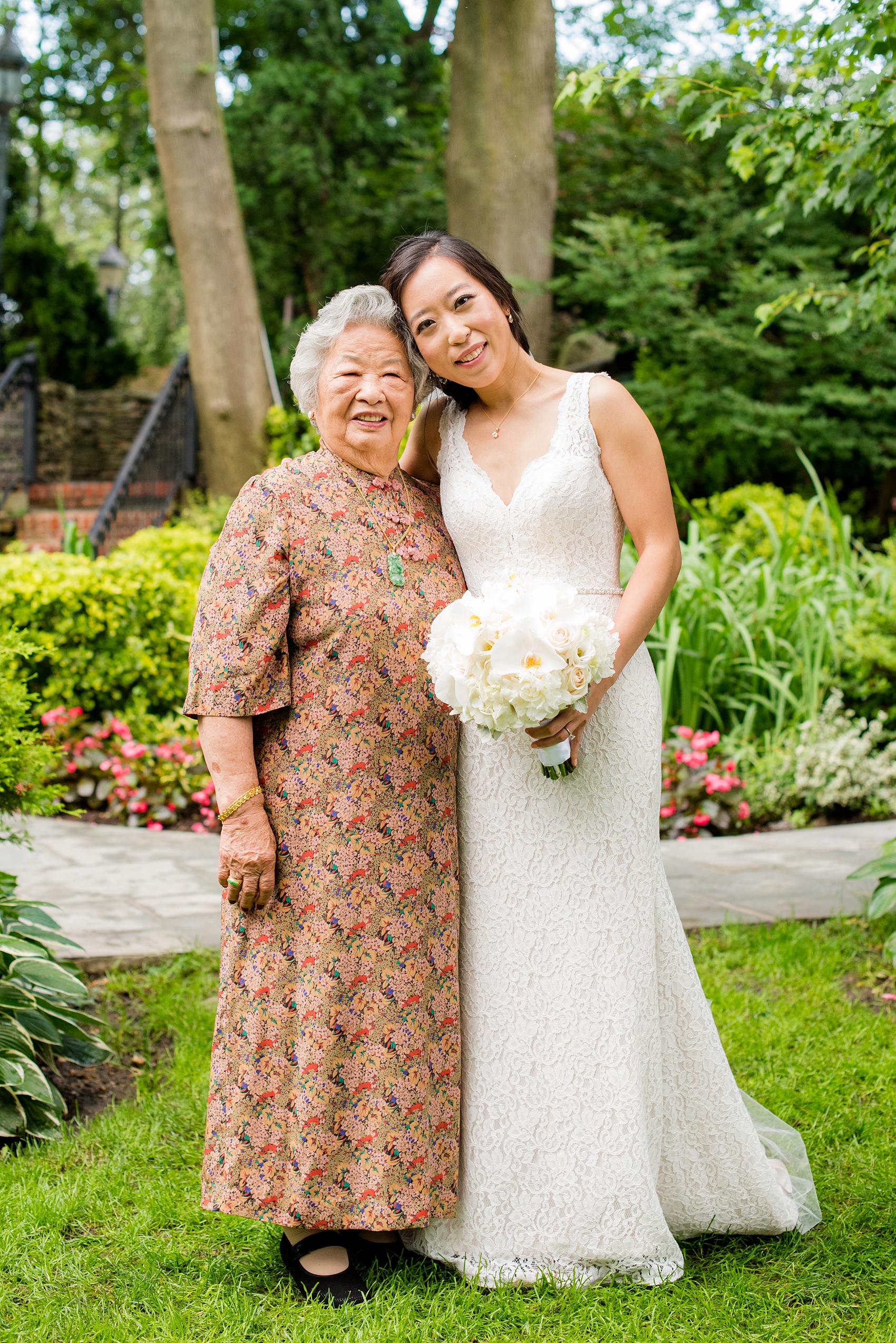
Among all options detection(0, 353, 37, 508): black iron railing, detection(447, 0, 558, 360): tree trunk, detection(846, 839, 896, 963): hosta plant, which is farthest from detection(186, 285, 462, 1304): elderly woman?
detection(0, 353, 37, 508): black iron railing

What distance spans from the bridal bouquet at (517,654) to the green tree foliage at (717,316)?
686 cm

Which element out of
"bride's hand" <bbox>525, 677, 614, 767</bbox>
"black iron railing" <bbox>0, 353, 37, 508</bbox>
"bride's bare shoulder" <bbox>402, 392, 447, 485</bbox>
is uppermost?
"black iron railing" <bbox>0, 353, 37, 508</bbox>

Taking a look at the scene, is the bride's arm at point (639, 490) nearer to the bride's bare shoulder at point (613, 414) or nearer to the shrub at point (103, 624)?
the bride's bare shoulder at point (613, 414)

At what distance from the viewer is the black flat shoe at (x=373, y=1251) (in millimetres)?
2227

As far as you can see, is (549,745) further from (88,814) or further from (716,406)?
(716,406)

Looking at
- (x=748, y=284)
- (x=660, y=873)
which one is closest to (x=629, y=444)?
(x=660, y=873)

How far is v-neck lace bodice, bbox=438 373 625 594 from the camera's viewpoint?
2.23 meters

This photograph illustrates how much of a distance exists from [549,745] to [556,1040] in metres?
0.63

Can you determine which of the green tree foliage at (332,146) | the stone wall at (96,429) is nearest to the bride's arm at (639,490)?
the green tree foliage at (332,146)

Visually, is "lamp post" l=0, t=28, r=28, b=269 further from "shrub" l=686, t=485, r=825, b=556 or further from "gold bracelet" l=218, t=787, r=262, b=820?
"gold bracelet" l=218, t=787, r=262, b=820

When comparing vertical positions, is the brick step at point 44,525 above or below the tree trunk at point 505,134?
below

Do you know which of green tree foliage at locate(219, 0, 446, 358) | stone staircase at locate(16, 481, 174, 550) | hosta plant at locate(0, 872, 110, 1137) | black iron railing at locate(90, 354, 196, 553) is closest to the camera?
hosta plant at locate(0, 872, 110, 1137)

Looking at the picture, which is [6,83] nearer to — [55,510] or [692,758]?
[55,510]

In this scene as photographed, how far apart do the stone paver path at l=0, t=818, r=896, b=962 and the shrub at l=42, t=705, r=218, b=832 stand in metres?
0.19
